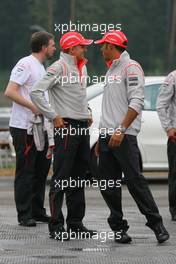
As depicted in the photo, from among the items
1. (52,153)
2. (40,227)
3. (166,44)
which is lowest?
(166,44)

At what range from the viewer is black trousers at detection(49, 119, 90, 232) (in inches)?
359

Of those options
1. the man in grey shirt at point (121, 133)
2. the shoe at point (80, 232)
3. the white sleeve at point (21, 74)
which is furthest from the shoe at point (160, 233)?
the white sleeve at point (21, 74)

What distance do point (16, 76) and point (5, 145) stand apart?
342 inches

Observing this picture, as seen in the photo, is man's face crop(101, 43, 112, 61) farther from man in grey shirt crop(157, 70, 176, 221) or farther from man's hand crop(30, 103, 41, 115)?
man in grey shirt crop(157, 70, 176, 221)

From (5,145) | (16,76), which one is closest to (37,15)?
(5,145)

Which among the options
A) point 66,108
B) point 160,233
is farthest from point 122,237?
point 66,108

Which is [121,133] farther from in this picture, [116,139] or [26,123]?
[26,123]

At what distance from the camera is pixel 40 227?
32.9 ft

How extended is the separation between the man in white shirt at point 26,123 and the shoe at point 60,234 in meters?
0.92

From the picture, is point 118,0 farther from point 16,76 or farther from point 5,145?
point 16,76

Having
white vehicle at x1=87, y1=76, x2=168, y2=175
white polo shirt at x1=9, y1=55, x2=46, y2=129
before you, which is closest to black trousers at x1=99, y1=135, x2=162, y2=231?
white polo shirt at x1=9, y1=55, x2=46, y2=129

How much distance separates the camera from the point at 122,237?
892 cm

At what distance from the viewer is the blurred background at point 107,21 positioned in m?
52.8

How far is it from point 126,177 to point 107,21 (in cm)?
4490
